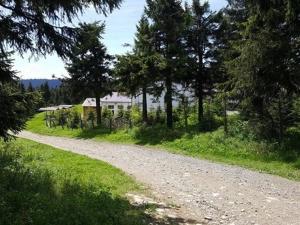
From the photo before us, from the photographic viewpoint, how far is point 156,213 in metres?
9.62

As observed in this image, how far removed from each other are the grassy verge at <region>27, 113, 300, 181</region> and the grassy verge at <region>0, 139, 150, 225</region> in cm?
599

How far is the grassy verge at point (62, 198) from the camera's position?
317 inches

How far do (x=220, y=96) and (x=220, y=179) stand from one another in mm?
7920

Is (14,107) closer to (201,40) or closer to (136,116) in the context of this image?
(201,40)

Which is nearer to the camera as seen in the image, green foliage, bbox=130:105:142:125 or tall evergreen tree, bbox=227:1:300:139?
tall evergreen tree, bbox=227:1:300:139

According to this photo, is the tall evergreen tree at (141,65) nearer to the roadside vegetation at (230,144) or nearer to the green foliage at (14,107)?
the roadside vegetation at (230,144)

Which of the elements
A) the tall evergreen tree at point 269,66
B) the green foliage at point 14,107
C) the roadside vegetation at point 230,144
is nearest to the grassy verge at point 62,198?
the green foliage at point 14,107

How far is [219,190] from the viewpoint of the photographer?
12.3m

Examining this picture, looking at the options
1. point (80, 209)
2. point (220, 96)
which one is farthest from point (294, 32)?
point (80, 209)

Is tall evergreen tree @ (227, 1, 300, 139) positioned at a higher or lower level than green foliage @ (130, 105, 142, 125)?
higher

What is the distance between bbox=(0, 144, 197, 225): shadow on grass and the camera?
7969 mm

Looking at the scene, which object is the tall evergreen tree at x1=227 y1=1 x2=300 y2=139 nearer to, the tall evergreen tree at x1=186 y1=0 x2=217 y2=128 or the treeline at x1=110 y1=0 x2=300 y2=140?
the treeline at x1=110 y1=0 x2=300 y2=140

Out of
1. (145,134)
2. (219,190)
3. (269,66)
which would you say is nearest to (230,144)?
(269,66)

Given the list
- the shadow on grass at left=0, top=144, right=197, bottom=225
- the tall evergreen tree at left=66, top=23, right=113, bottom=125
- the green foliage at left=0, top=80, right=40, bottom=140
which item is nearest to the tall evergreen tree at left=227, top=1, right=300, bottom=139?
the green foliage at left=0, top=80, right=40, bottom=140
